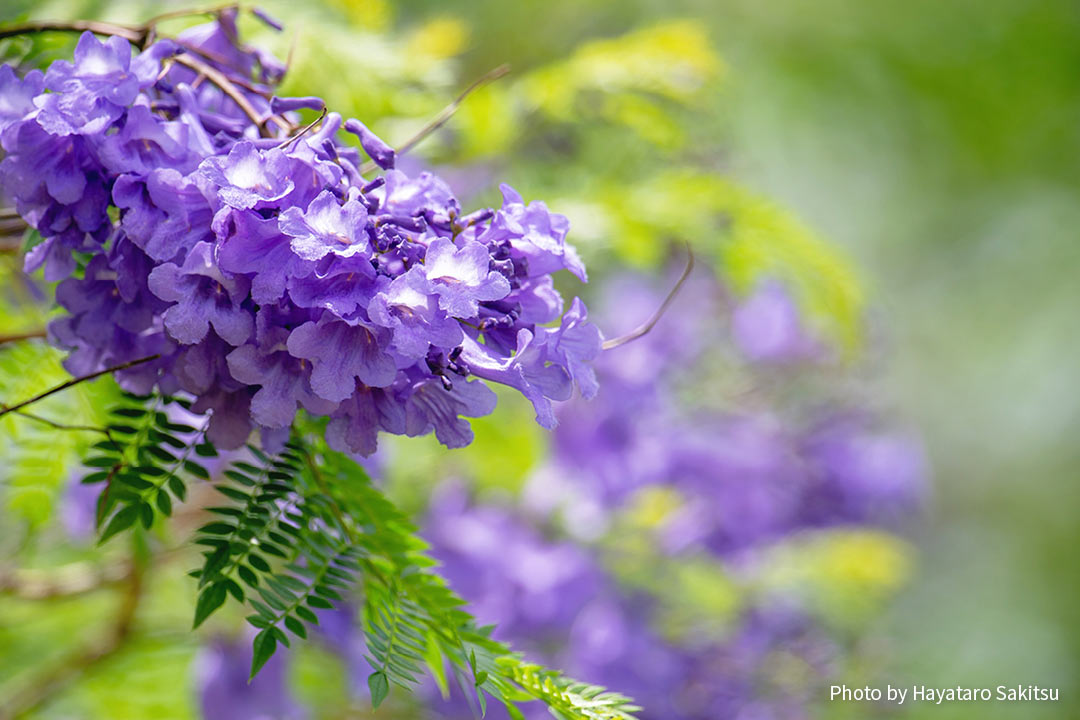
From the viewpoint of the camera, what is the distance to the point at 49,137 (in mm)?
622

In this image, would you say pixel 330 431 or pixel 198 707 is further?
pixel 198 707

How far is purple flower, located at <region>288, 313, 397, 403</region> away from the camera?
58 cm

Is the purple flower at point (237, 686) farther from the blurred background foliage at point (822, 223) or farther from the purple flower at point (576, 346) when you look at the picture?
the purple flower at point (576, 346)

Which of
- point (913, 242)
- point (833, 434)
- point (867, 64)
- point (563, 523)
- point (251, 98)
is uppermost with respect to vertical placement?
point (913, 242)

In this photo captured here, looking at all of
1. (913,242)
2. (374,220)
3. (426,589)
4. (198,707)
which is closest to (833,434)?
(198,707)

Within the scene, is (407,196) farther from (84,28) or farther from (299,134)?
(84,28)

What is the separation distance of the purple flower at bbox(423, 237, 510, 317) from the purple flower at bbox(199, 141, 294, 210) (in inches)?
4.1

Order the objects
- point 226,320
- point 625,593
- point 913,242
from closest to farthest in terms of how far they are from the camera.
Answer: point 226,320
point 625,593
point 913,242

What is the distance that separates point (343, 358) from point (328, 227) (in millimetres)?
82

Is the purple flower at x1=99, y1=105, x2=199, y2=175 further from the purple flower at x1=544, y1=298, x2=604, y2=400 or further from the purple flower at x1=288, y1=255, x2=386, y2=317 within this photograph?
the purple flower at x1=544, y1=298, x2=604, y2=400

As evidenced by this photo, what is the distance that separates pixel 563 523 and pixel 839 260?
741 mm

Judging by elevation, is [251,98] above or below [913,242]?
below

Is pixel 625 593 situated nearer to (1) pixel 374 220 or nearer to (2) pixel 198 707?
(2) pixel 198 707

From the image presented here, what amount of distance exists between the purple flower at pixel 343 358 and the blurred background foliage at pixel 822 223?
45 cm
